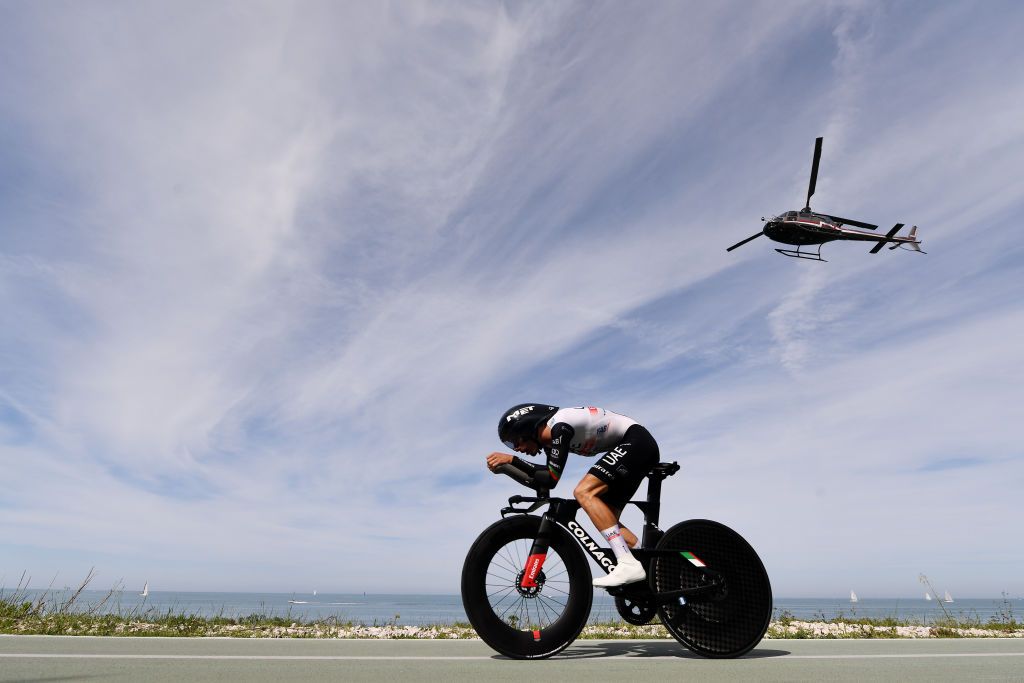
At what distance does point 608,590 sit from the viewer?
16.2 ft

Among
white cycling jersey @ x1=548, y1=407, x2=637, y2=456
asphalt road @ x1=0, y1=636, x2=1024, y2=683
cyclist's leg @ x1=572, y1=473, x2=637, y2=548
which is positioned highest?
white cycling jersey @ x1=548, y1=407, x2=637, y2=456

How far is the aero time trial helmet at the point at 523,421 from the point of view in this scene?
5.40 meters

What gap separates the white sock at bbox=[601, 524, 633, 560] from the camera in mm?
5008

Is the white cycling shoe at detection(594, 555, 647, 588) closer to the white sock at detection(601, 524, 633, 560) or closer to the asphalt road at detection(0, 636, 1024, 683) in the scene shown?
the white sock at detection(601, 524, 633, 560)

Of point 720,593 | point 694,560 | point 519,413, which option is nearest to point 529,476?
point 519,413

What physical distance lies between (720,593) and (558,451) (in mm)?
1679

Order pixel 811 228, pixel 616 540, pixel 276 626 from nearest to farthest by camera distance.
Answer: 1. pixel 616 540
2. pixel 276 626
3. pixel 811 228

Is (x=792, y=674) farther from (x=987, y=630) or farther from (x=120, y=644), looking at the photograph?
(x=987, y=630)

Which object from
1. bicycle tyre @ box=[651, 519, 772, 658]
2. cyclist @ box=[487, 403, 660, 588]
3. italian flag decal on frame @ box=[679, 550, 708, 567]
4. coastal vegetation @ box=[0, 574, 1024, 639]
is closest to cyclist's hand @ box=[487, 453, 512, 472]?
cyclist @ box=[487, 403, 660, 588]

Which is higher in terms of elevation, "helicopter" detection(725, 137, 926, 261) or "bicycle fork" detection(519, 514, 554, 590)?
"helicopter" detection(725, 137, 926, 261)

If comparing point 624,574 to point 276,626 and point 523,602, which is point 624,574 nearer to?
point 523,602

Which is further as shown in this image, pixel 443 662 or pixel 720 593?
pixel 720 593

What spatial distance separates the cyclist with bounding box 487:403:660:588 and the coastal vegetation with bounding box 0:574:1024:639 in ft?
9.84

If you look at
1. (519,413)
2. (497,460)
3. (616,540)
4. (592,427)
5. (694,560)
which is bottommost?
(694,560)
